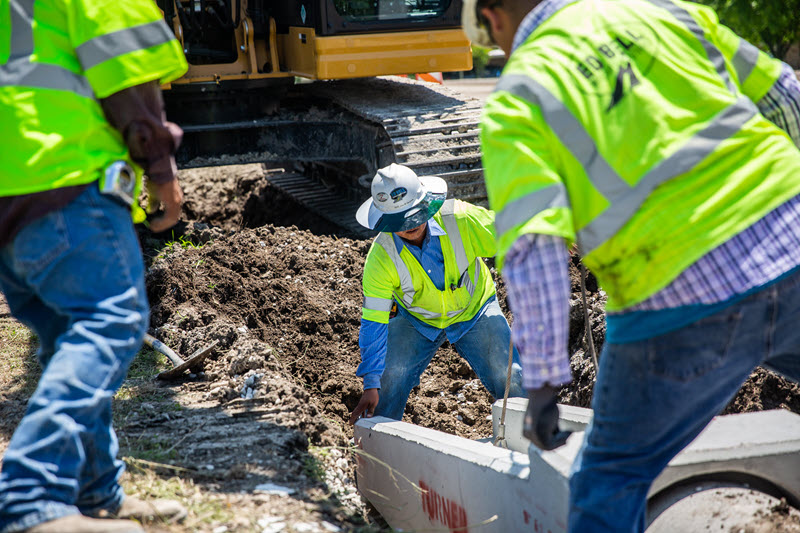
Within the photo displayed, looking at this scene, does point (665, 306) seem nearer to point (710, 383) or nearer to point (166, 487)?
point (710, 383)

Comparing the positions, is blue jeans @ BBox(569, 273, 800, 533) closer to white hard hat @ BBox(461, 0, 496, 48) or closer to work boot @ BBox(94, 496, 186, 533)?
white hard hat @ BBox(461, 0, 496, 48)

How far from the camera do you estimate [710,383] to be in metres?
1.98

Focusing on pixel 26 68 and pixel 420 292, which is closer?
pixel 26 68

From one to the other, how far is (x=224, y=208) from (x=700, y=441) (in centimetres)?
746

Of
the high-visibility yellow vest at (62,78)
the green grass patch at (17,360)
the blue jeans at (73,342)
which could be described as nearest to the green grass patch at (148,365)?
the green grass patch at (17,360)

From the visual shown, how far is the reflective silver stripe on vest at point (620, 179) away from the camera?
1908 mm

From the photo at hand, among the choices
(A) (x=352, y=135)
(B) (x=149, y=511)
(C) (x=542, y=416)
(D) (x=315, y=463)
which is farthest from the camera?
(A) (x=352, y=135)

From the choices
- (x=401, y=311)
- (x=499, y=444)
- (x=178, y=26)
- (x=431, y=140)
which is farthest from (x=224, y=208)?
(x=499, y=444)

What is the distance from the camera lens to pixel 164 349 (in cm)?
478

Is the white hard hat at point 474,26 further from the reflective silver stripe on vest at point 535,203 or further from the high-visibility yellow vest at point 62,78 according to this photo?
the high-visibility yellow vest at point 62,78

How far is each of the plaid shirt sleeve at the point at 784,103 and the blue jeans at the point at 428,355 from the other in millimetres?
2396

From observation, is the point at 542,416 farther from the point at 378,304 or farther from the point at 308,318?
the point at 308,318

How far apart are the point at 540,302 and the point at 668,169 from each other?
1.43ft

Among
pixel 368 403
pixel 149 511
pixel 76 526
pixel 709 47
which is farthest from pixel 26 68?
pixel 368 403
